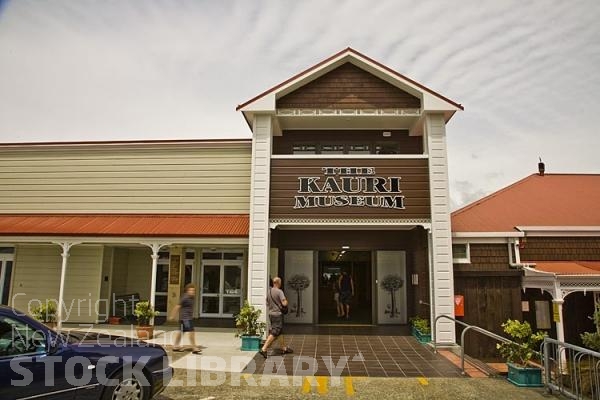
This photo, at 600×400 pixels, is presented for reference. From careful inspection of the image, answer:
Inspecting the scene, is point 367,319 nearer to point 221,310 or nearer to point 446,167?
point 221,310

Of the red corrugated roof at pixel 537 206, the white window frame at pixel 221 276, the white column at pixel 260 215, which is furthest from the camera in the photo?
the white window frame at pixel 221 276

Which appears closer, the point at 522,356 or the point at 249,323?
the point at 522,356

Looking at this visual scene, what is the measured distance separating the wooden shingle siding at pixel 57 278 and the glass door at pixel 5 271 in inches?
14.9

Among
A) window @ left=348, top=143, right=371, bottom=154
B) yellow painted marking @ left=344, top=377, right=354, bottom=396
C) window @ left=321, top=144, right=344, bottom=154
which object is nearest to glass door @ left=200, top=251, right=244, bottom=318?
window @ left=321, top=144, right=344, bottom=154

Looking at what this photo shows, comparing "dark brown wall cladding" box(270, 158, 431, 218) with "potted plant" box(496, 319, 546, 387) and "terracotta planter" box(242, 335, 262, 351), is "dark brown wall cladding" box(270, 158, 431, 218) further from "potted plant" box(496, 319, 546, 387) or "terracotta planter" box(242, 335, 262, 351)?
"potted plant" box(496, 319, 546, 387)

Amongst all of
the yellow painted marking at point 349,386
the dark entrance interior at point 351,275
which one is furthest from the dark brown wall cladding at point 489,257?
the yellow painted marking at point 349,386

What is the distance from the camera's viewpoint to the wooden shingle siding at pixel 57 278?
48.3 ft

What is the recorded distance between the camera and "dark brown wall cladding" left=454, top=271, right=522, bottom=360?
41.8ft

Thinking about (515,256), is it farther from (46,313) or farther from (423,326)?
(46,313)

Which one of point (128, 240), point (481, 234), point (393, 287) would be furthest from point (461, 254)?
point (128, 240)

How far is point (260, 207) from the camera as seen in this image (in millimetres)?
12625

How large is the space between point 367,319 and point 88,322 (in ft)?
32.1

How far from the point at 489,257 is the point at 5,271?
16291 mm

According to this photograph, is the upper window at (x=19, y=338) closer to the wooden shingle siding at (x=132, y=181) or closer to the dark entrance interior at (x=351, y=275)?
the wooden shingle siding at (x=132, y=181)
